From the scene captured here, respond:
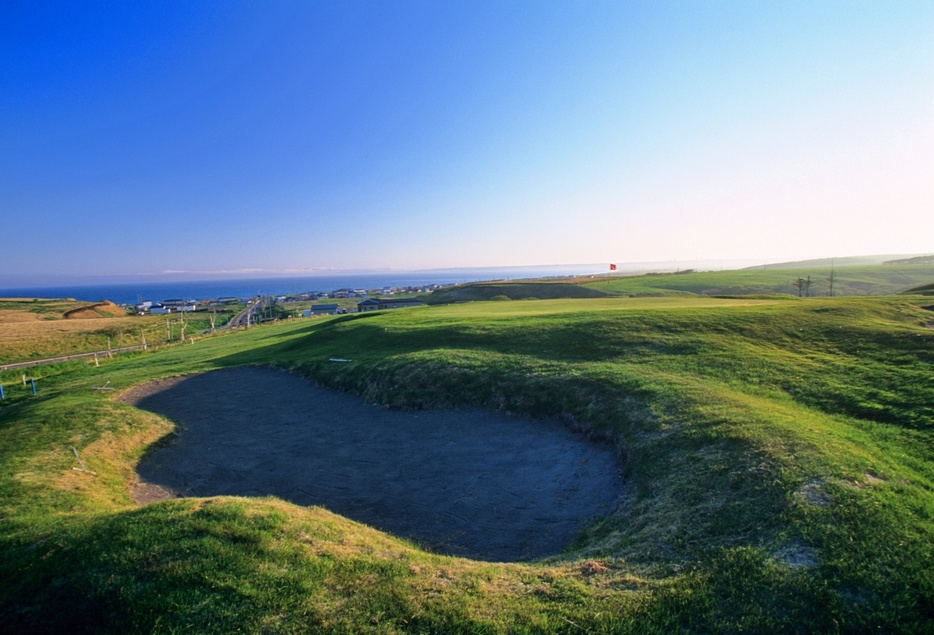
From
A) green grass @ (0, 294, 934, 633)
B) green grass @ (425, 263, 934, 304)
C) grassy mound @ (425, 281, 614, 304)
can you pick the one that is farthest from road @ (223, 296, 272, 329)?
green grass @ (0, 294, 934, 633)

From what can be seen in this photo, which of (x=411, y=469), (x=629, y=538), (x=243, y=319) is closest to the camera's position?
(x=629, y=538)

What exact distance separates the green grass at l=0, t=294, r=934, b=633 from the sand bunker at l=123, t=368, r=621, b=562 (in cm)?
97

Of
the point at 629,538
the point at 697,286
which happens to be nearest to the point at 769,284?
the point at 697,286

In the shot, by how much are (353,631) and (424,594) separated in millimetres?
1106

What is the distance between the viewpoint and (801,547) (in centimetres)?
632

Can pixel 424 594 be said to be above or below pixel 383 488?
above

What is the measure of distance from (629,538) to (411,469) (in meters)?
6.85

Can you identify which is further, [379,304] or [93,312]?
[379,304]

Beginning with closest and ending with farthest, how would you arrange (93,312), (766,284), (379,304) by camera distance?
(766,284)
(93,312)
(379,304)

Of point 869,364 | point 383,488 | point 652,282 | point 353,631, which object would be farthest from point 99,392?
point 652,282

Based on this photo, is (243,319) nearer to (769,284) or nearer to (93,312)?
(93,312)

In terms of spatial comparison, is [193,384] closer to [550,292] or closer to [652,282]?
[550,292]

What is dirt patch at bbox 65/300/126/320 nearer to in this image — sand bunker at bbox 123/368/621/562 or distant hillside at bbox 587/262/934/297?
sand bunker at bbox 123/368/621/562

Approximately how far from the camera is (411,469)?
42.3 feet
